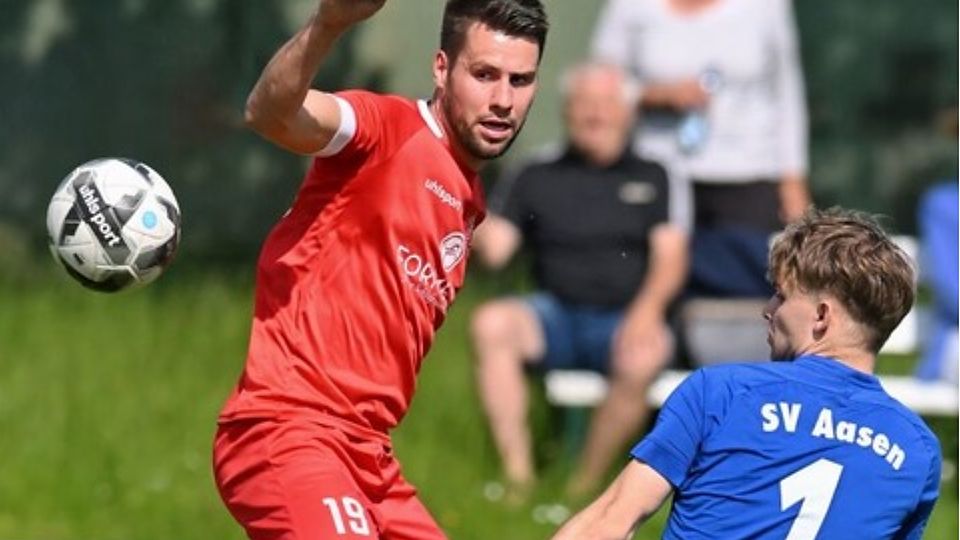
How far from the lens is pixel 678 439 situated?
4449mm

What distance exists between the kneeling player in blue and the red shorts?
1.13 metres

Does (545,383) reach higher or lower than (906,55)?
lower

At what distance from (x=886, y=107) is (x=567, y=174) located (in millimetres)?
3103

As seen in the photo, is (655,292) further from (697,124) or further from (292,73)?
(292,73)

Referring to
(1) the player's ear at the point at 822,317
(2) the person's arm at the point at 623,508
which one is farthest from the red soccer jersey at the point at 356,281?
(1) the player's ear at the point at 822,317

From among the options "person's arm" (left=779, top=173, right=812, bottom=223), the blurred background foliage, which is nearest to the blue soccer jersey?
"person's arm" (left=779, top=173, right=812, bottom=223)

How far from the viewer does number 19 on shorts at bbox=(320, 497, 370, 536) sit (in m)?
5.38

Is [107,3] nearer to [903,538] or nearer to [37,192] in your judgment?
[37,192]

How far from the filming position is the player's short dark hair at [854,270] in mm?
4500

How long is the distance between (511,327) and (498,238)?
42 centimetres

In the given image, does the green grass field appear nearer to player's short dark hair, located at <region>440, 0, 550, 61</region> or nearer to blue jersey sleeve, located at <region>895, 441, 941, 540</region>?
player's short dark hair, located at <region>440, 0, 550, 61</region>

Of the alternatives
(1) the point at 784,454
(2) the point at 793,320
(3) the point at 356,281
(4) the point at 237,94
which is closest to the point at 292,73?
(3) the point at 356,281

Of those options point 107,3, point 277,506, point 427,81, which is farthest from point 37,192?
point 277,506

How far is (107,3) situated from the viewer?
483 inches
